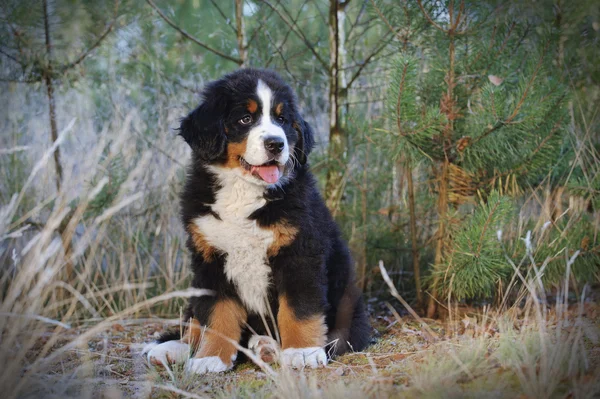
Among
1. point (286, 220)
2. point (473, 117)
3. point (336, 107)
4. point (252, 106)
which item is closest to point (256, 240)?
point (286, 220)

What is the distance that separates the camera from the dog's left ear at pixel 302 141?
3588mm

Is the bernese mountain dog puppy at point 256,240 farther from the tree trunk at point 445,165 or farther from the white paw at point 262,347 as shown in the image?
the tree trunk at point 445,165

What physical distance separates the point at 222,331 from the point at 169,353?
1.28ft

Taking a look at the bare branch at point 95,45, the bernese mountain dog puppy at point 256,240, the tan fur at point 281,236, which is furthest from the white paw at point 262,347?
the bare branch at point 95,45

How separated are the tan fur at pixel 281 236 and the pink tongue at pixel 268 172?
25 centimetres

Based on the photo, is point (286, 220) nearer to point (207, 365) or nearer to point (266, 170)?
point (266, 170)

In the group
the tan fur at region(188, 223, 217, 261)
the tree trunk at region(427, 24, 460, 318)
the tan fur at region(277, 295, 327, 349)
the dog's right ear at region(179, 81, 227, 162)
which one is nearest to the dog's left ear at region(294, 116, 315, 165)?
the dog's right ear at region(179, 81, 227, 162)

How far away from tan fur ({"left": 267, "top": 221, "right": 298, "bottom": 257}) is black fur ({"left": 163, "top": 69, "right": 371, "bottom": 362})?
24mm

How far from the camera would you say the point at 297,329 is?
3148 mm

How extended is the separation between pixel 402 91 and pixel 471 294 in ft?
4.94

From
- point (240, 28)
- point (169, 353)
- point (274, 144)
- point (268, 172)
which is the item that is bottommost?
point (169, 353)

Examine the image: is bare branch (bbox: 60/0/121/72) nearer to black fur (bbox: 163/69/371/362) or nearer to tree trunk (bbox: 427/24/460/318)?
black fur (bbox: 163/69/371/362)

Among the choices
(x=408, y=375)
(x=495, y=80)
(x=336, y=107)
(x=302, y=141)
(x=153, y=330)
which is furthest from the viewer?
(x=336, y=107)

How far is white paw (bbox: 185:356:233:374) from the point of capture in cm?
307
